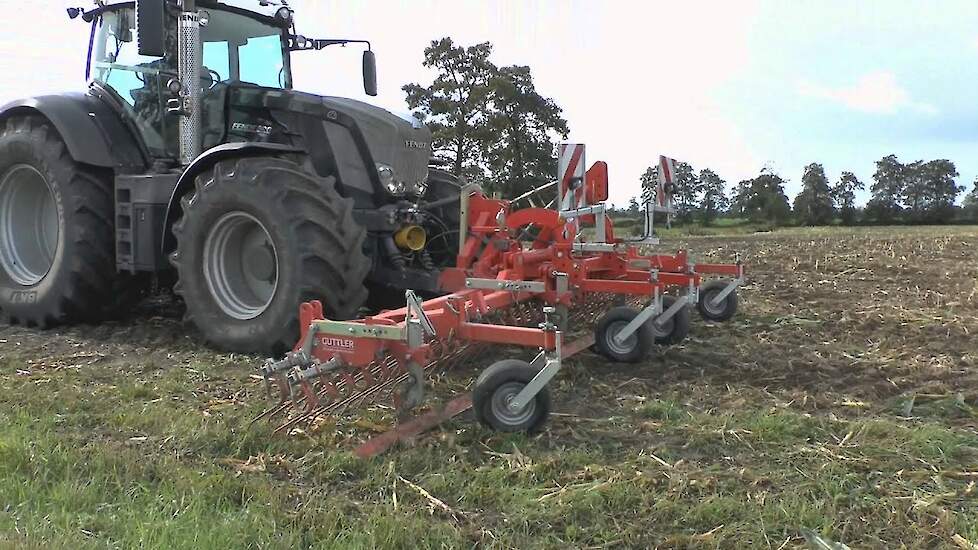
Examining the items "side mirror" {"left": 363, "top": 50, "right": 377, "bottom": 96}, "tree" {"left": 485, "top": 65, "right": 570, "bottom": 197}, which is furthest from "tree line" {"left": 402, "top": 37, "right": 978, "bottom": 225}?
"side mirror" {"left": 363, "top": 50, "right": 377, "bottom": 96}

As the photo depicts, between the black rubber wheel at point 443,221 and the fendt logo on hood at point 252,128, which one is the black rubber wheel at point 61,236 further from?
the black rubber wheel at point 443,221

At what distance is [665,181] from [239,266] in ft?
10.6

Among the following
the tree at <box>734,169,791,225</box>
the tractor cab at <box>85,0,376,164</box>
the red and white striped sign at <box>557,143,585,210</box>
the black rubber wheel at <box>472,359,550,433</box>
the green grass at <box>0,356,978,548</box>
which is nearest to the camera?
the green grass at <box>0,356,978,548</box>

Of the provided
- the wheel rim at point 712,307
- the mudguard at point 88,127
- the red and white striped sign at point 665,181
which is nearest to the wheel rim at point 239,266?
the mudguard at point 88,127

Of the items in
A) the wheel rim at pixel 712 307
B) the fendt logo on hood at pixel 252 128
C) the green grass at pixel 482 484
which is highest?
the fendt logo on hood at pixel 252 128

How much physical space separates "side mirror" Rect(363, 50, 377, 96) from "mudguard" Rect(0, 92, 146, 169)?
6.59 feet

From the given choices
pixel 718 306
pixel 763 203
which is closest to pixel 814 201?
pixel 763 203

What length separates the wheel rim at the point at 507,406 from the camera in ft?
10.8

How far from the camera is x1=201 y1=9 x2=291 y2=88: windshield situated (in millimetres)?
6129

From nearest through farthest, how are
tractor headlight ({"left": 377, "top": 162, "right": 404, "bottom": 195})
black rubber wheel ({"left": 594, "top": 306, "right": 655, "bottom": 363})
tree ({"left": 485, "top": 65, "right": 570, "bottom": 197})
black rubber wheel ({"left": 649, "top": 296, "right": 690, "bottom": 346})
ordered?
black rubber wheel ({"left": 594, "top": 306, "right": 655, "bottom": 363}), black rubber wheel ({"left": 649, "top": 296, "right": 690, "bottom": 346}), tractor headlight ({"left": 377, "top": 162, "right": 404, "bottom": 195}), tree ({"left": 485, "top": 65, "right": 570, "bottom": 197})

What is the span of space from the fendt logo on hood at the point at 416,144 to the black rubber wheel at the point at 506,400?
304cm

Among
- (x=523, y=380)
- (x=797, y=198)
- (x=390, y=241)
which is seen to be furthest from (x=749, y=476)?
(x=797, y=198)

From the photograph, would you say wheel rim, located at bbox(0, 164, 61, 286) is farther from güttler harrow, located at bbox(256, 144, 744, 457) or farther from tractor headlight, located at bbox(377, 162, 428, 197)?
güttler harrow, located at bbox(256, 144, 744, 457)

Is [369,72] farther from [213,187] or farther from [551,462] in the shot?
[551,462]
